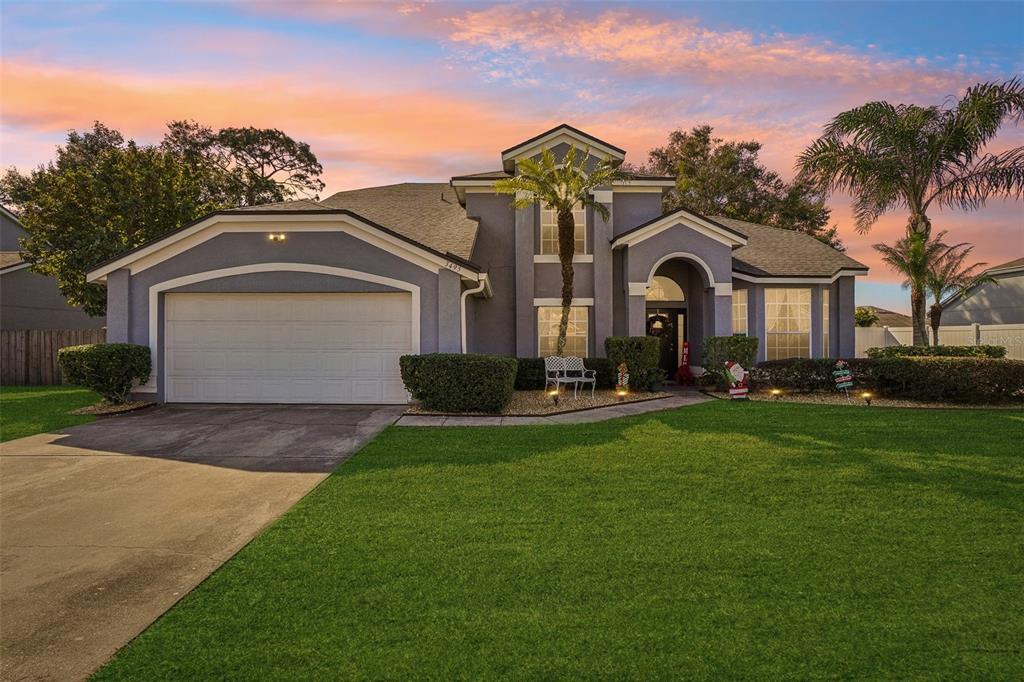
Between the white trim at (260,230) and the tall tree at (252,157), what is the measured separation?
2539 centimetres

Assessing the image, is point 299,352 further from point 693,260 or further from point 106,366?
point 693,260

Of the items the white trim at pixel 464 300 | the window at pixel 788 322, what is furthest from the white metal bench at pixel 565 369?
the window at pixel 788 322

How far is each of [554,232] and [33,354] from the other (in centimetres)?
1951

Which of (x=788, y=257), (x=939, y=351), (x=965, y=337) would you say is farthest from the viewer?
(x=965, y=337)

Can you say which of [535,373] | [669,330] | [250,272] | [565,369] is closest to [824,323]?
[669,330]

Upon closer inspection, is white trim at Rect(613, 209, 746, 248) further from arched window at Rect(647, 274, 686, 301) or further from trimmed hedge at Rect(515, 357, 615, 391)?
trimmed hedge at Rect(515, 357, 615, 391)

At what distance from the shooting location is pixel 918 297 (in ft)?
54.2

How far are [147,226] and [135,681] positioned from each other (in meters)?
21.7

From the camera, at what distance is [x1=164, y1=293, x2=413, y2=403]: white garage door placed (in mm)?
12781

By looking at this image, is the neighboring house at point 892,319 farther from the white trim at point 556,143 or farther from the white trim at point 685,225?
the white trim at point 556,143

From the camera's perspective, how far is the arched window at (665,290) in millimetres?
18156

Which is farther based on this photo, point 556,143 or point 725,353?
point 556,143

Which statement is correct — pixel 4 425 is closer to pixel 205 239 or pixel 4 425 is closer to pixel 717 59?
pixel 205 239

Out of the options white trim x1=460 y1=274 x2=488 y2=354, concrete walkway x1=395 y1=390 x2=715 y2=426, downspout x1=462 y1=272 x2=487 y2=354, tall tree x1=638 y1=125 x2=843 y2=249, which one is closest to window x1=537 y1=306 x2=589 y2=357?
white trim x1=460 y1=274 x2=488 y2=354
